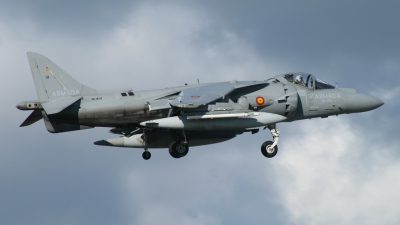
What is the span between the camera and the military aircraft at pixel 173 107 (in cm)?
2888

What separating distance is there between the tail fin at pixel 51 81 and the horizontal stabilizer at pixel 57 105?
0.53 metres

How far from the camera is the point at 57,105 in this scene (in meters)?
28.3

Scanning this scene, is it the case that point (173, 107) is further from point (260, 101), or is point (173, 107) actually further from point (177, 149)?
point (260, 101)


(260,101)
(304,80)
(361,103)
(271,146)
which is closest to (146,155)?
(271,146)

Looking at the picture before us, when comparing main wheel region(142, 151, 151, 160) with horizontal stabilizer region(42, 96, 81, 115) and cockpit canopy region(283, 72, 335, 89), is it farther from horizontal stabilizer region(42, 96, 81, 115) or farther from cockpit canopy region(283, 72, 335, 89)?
cockpit canopy region(283, 72, 335, 89)

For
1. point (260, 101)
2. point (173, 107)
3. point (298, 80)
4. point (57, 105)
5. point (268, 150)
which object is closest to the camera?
point (57, 105)

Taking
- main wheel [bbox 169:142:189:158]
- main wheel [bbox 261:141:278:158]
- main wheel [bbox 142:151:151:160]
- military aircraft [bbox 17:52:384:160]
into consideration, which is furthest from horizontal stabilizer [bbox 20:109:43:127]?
main wheel [bbox 261:141:278:158]

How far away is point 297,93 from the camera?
31.3 metres

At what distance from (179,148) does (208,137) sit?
6.19ft

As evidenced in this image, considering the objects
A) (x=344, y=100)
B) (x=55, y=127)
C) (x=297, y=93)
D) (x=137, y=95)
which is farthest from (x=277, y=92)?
(x=55, y=127)

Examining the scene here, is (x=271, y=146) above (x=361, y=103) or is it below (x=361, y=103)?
below

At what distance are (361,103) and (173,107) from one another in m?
8.04

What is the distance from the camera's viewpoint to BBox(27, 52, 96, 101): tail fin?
29.2m

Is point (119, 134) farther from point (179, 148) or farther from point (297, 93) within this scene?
point (297, 93)
